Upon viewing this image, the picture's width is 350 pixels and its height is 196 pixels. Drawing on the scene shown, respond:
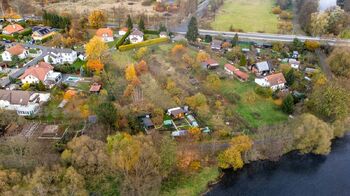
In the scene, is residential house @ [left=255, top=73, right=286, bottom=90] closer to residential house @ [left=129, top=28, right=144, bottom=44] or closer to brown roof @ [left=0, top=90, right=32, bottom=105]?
residential house @ [left=129, top=28, right=144, bottom=44]

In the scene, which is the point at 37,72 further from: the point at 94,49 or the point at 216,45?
the point at 216,45

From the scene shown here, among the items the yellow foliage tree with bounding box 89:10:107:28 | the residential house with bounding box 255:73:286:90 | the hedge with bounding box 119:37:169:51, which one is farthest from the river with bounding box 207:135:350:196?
the yellow foliage tree with bounding box 89:10:107:28

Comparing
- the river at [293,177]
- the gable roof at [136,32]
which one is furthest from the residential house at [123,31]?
the river at [293,177]

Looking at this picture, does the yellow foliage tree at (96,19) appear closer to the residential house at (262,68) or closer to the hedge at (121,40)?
the hedge at (121,40)

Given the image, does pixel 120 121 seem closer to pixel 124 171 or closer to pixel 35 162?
pixel 124 171

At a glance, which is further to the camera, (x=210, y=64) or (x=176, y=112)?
(x=210, y=64)

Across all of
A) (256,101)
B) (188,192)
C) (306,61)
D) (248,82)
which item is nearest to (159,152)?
(188,192)

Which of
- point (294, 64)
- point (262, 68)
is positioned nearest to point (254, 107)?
point (262, 68)
